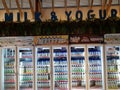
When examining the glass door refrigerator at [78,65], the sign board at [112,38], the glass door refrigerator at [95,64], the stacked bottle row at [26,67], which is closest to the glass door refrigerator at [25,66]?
the stacked bottle row at [26,67]

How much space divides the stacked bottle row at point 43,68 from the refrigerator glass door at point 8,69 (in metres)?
0.94

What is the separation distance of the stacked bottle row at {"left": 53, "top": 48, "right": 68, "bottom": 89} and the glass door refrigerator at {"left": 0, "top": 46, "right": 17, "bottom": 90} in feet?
4.88

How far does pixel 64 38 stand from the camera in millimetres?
8250

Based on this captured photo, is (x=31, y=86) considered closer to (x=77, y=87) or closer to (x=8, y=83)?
(x=8, y=83)

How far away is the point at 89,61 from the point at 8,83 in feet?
10.1

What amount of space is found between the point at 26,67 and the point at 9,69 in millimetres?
653

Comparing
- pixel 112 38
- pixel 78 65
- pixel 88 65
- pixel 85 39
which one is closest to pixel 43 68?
pixel 78 65

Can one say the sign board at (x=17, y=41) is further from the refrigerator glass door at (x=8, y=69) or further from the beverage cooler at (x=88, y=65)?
the beverage cooler at (x=88, y=65)

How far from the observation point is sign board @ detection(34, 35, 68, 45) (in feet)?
27.0

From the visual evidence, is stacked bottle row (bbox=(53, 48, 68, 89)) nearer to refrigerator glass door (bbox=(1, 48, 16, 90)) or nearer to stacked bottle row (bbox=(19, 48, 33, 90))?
stacked bottle row (bbox=(19, 48, 33, 90))

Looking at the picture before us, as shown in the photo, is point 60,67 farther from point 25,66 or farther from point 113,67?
point 113,67

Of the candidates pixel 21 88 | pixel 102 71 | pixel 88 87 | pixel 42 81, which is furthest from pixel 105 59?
pixel 21 88

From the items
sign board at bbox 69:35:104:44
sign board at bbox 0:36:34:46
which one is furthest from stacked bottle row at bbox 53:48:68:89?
sign board at bbox 0:36:34:46

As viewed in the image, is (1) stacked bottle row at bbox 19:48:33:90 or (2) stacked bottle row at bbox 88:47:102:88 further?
(1) stacked bottle row at bbox 19:48:33:90
